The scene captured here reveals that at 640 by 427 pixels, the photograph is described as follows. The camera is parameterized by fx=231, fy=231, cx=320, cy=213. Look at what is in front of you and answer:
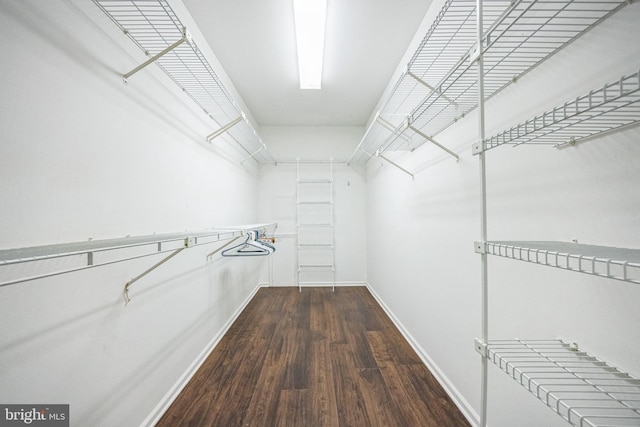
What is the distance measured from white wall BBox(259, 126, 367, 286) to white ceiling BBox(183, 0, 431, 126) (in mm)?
635

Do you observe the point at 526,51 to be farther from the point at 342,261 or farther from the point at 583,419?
the point at 342,261

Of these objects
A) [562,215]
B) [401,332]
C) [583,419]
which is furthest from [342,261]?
[583,419]

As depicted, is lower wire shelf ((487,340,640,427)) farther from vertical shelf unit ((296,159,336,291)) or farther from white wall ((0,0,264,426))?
vertical shelf unit ((296,159,336,291))

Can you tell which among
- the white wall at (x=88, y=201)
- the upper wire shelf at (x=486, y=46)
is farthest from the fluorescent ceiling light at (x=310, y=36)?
the white wall at (x=88, y=201)

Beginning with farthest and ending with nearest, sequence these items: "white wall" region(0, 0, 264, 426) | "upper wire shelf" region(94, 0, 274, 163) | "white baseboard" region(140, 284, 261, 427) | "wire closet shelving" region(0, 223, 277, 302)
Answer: "white baseboard" region(140, 284, 261, 427), "upper wire shelf" region(94, 0, 274, 163), "white wall" region(0, 0, 264, 426), "wire closet shelving" region(0, 223, 277, 302)

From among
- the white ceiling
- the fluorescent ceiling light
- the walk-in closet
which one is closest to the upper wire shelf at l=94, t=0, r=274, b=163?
→ the walk-in closet

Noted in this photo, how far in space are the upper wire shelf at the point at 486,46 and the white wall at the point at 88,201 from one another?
1.40 meters

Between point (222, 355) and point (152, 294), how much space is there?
3.25 ft

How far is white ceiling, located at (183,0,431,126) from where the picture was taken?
1675 millimetres

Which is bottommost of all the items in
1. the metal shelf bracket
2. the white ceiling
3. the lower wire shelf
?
the lower wire shelf

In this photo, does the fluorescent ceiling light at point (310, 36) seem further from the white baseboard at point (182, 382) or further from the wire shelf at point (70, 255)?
the white baseboard at point (182, 382)

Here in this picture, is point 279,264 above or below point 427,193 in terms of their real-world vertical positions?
below

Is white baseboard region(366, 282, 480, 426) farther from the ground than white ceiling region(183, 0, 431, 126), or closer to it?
closer to it

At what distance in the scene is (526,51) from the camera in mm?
884
